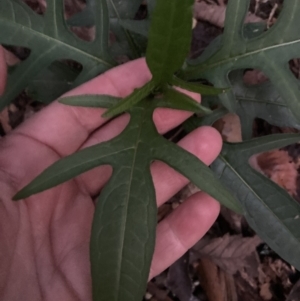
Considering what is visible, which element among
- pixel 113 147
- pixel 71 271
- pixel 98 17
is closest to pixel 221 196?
pixel 113 147

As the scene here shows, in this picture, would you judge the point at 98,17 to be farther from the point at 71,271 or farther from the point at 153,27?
the point at 71,271

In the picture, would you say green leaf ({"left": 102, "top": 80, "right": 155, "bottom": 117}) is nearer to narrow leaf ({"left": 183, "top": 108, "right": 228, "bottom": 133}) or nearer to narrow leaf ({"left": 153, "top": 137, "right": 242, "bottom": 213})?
narrow leaf ({"left": 153, "top": 137, "right": 242, "bottom": 213})

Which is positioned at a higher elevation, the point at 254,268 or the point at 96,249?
the point at 96,249

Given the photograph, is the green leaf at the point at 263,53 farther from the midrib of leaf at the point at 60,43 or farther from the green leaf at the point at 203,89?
the midrib of leaf at the point at 60,43

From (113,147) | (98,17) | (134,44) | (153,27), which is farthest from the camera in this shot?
(134,44)

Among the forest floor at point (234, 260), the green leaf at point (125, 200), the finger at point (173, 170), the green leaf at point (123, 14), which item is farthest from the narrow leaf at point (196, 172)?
the forest floor at point (234, 260)

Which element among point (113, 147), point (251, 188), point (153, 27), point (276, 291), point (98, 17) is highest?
point (153, 27)

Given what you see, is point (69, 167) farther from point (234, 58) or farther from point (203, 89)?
point (234, 58)
